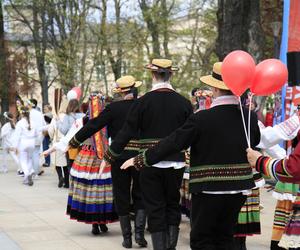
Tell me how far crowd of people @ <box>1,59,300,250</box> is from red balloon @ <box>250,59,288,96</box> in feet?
0.67

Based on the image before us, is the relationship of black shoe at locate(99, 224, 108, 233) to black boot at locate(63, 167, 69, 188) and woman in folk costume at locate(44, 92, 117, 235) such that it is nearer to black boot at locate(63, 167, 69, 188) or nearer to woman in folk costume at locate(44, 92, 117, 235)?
woman in folk costume at locate(44, 92, 117, 235)

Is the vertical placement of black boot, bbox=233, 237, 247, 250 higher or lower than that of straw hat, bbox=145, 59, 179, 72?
lower

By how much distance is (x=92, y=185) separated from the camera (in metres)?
6.72

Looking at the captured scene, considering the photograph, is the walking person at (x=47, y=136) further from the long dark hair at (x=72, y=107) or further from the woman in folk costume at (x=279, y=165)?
the woman in folk costume at (x=279, y=165)

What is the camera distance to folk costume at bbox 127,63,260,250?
4.21 meters

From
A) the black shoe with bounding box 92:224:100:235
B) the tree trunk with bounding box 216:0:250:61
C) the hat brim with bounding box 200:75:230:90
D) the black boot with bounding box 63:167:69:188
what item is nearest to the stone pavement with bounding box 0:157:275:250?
the black shoe with bounding box 92:224:100:235

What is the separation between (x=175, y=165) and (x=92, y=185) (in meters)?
1.67

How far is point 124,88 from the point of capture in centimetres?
638

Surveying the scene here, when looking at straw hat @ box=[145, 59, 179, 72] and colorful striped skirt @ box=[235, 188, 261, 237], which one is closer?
straw hat @ box=[145, 59, 179, 72]

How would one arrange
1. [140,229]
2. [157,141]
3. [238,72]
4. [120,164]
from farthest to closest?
[140,229] < [120,164] < [157,141] < [238,72]

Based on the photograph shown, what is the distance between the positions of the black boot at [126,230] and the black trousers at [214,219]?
1.92m

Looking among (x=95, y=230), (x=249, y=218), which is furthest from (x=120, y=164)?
(x=249, y=218)

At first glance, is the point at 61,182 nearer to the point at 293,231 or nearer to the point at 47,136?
the point at 47,136

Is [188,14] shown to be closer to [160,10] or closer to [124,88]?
[160,10]
